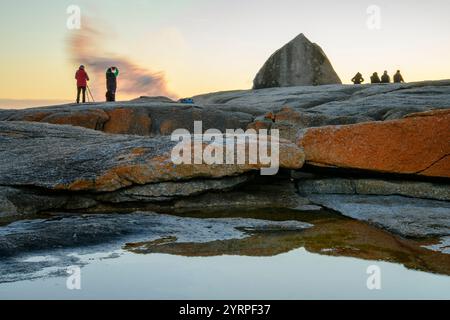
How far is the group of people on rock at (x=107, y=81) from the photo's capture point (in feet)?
91.2

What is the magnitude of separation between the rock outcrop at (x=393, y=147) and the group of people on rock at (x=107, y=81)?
20.5 metres

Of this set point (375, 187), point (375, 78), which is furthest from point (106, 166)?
point (375, 78)

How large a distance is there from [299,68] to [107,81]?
16.3 meters

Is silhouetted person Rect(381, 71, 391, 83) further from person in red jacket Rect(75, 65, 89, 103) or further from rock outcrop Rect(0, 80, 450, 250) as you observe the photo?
rock outcrop Rect(0, 80, 450, 250)

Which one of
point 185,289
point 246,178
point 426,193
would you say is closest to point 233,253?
point 185,289

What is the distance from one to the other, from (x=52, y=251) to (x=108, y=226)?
1173mm

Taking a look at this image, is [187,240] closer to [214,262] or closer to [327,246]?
[214,262]

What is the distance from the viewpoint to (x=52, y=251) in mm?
5637

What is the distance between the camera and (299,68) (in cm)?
3962

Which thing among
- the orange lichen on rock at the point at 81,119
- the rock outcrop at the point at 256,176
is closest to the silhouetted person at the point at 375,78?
the orange lichen on rock at the point at 81,119

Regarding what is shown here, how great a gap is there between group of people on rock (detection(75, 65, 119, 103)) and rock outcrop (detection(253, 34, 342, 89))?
1476cm

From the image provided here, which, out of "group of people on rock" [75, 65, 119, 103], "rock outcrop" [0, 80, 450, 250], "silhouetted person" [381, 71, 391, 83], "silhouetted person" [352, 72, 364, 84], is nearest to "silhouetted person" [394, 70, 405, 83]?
"silhouetted person" [381, 71, 391, 83]

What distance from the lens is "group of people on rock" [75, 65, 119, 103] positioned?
2780 centimetres
